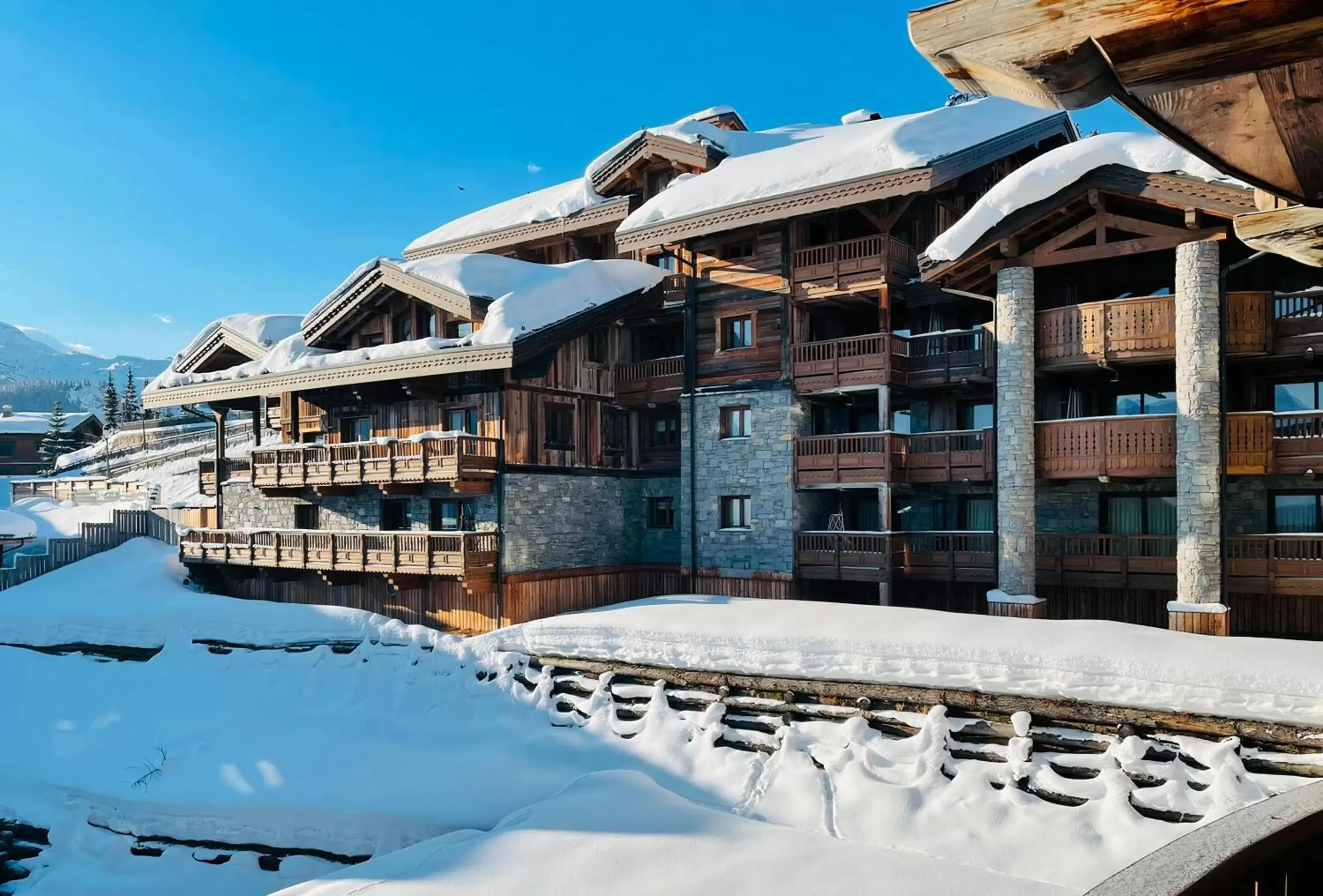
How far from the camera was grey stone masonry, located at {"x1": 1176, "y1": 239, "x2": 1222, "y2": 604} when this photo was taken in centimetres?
1781

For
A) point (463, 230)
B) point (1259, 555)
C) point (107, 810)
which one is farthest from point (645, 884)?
point (463, 230)

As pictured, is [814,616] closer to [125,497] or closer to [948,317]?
[948,317]

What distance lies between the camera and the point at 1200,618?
1775 centimetres

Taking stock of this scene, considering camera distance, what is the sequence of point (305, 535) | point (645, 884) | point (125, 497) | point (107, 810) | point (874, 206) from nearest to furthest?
point (645, 884), point (107, 810), point (874, 206), point (305, 535), point (125, 497)

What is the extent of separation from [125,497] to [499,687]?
37949 millimetres

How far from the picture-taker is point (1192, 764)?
12703mm

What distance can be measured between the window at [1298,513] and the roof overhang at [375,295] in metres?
20.1

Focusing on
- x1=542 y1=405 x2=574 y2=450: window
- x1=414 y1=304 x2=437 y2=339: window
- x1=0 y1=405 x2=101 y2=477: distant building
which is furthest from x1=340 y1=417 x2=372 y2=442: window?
x1=0 y1=405 x2=101 y2=477: distant building

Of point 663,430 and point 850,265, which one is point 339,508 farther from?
point 850,265

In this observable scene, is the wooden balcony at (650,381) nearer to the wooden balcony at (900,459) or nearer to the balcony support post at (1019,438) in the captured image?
the wooden balcony at (900,459)

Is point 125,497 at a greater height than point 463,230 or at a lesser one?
lesser

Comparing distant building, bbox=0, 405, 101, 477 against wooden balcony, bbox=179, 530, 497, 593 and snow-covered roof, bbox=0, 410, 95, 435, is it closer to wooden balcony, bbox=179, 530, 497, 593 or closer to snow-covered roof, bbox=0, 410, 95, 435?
snow-covered roof, bbox=0, 410, 95, 435

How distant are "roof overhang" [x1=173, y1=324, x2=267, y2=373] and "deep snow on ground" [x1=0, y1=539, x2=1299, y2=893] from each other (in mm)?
9960

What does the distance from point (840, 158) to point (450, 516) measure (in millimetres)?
14732
